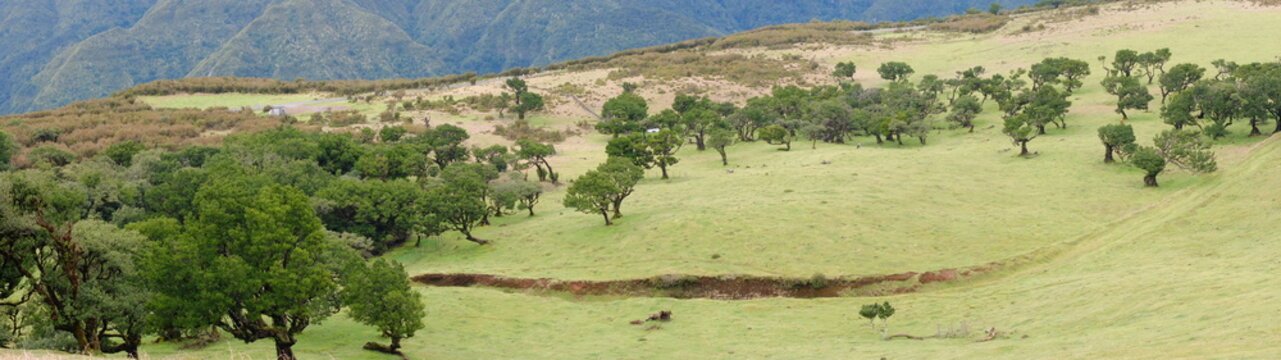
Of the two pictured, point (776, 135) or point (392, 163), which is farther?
point (776, 135)

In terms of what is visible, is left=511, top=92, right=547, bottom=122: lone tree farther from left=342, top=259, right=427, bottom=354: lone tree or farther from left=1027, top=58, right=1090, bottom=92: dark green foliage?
left=342, top=259, right=427, bottom=354: lone tree

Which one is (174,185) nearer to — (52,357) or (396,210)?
(396,210)

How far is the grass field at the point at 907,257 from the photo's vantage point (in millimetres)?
25562

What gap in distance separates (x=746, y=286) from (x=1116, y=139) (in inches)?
1218

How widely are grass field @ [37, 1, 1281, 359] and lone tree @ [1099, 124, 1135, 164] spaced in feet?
5.42

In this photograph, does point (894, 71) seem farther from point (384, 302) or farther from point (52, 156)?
point (384, 302)

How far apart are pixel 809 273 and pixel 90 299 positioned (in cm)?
2584

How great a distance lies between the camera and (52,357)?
16.8 m

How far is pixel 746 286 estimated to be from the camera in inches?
1479

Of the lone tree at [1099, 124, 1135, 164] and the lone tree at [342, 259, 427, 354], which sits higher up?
the lone tree at [342, 259, 427, 354]

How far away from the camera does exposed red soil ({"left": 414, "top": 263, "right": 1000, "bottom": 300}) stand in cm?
3653

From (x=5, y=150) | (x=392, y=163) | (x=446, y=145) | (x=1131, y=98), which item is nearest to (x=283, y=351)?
(x=392, y=163)

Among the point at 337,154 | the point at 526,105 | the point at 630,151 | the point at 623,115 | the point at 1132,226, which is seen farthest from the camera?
the point at 526,105

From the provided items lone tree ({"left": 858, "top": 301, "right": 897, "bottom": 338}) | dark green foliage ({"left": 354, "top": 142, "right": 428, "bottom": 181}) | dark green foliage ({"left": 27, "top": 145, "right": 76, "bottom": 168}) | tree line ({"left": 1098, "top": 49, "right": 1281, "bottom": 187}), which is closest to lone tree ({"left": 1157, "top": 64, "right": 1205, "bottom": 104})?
tree line ({"left": 1098, "top": 49, "right": 1281, "bottom": 187})
